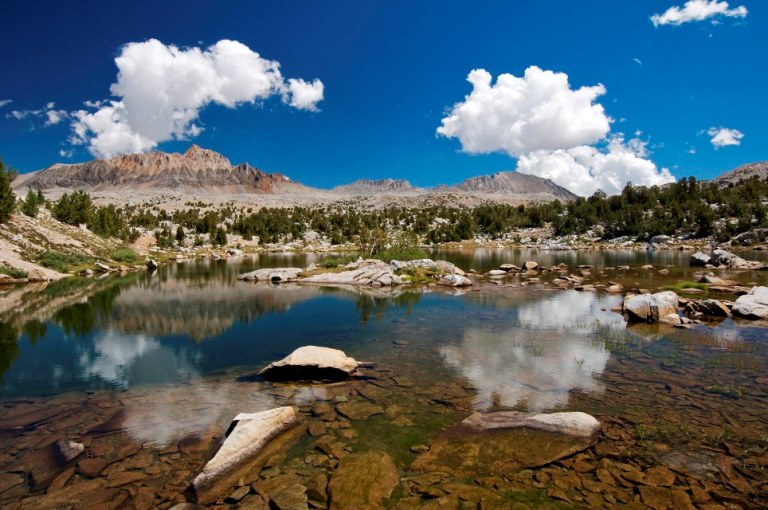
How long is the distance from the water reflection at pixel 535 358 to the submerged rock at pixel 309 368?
5.42 metres

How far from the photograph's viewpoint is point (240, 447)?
11070 millimetres

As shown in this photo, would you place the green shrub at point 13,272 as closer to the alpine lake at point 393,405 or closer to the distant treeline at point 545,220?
the alpine lake at point 393,405

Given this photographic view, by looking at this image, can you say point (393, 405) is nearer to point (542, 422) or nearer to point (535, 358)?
point (542, 422)

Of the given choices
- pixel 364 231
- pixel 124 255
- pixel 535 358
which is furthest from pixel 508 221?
pixel 535 358

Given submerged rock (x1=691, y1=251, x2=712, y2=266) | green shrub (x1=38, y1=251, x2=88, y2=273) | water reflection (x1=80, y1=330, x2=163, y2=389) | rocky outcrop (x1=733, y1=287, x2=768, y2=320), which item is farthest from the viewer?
submerged rock (x1=691, y1=251, x2=712, y2=266)

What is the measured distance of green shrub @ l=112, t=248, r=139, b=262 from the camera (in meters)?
83.6

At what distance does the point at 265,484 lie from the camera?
33.2 feet

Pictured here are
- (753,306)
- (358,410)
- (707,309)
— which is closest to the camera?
(358,410)

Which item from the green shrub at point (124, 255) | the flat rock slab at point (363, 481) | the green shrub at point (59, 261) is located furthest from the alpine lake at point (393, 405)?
the green shrub at point (124, 255)

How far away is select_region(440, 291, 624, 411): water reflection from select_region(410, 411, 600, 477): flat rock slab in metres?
1.74

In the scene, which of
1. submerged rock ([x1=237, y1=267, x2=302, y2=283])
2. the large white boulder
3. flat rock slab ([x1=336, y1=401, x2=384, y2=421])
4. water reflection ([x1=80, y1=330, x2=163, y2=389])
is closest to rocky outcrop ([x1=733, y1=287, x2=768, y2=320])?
the large white boulder

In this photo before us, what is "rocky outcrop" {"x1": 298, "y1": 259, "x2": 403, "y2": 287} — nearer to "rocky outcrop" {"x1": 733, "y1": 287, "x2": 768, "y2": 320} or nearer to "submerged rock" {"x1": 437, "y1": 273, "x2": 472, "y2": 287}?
"submerged rock" {"x1": 437, "y1": 273, "x2": 472, "y2": 287}

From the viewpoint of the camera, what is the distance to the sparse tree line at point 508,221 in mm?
110000

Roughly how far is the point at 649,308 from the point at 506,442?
2155cm
